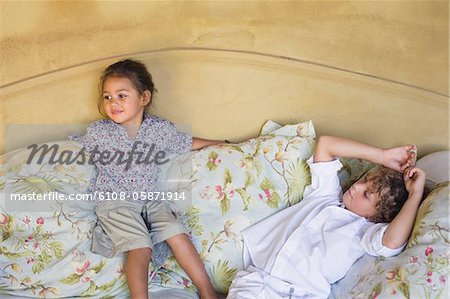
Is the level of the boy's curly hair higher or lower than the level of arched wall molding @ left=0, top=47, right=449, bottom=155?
lower

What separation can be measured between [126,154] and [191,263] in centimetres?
39

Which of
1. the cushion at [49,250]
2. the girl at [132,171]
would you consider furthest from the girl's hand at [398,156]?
the cushion at [49,250]

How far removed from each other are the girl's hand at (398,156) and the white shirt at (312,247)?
0.13 m

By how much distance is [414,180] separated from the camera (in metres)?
1.52

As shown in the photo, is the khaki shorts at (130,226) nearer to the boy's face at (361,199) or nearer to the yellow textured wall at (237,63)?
the yellow textured wall at (237,63)

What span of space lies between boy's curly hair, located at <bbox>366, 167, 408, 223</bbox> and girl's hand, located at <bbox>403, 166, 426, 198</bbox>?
0.02 metres

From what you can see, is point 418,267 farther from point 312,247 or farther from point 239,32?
point 239,32

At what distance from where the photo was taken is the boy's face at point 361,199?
1.58 m

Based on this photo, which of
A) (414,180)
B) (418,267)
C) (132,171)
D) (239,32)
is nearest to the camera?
(418,267)

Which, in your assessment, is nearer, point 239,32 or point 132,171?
point 132,171

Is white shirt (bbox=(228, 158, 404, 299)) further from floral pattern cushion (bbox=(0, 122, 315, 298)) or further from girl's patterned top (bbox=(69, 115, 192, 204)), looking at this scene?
girl's patterned top (bbox=(69, 115, 192, 204))

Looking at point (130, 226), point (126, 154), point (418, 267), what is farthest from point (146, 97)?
point (418, 267)

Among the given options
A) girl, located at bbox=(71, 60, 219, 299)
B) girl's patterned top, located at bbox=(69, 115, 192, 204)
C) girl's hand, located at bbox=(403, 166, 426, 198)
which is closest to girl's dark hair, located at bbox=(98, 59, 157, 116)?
girl, located at bbox=(71, 60, 219, 299)

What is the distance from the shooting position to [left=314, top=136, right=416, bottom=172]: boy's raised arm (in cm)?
161
